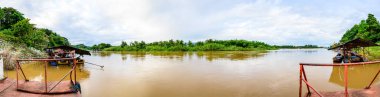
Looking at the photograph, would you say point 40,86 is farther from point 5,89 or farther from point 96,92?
point 96,92

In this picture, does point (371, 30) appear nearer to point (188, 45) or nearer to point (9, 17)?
point (188, 45)

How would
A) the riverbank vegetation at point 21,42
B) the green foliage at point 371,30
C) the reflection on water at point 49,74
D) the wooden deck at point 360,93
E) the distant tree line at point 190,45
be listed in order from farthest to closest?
1. the distant tree line at point 190,45
2. the green foliage at point 371,30
3. the riverbank vegetation at point 21,42
4. the reflection on water at point 49,74
5. the wooden deck at point 360,93

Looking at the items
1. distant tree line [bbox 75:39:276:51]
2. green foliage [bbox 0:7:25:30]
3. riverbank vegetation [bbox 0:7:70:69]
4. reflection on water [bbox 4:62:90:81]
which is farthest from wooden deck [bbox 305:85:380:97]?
distant tree line [bbox 75:39:276:51]

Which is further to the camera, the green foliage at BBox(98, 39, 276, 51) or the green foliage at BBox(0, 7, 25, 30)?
the green foliage at BBox(98, 39, 276, 51)

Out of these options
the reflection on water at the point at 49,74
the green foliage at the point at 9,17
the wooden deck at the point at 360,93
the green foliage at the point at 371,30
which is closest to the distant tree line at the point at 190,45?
the green foliage at the point at 371,30

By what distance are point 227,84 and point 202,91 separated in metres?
1.53

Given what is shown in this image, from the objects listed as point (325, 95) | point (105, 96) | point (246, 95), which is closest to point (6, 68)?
point (105, 96)

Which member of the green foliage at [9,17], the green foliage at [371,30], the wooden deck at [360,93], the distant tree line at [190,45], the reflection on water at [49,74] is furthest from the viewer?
the distant tree line at [190,45]

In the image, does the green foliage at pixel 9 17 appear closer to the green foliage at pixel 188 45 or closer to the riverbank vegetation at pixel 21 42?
the riverbank vegetation at pixel 21 42

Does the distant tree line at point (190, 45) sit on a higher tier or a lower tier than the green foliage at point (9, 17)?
lower

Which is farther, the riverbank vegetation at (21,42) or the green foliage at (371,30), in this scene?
the green foliage at (371,30)

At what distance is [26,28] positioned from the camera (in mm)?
19531

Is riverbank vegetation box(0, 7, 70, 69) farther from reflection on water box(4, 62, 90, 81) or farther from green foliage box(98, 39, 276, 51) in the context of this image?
green foliage box(98, 39, 276, 51)

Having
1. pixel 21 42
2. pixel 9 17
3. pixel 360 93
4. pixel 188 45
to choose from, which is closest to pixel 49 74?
pixel 21 42
